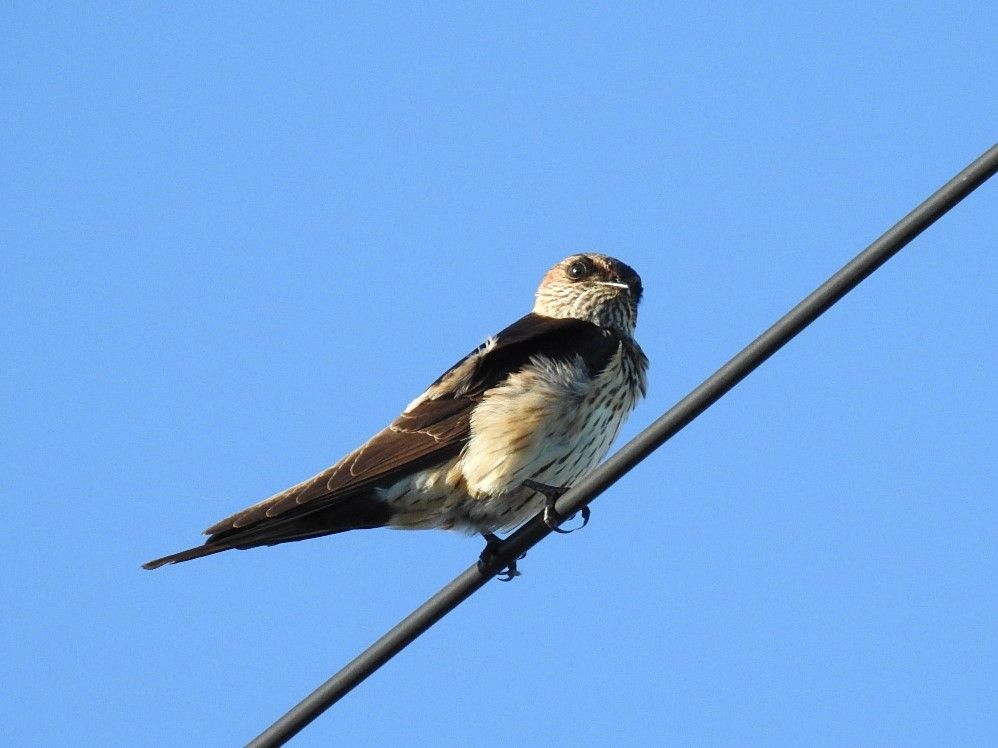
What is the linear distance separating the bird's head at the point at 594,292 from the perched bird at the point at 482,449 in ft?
3.76

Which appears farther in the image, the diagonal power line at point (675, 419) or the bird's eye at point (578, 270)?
the bird's eye at point (578, 270)

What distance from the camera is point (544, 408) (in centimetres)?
702

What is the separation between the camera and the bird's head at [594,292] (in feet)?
28.8

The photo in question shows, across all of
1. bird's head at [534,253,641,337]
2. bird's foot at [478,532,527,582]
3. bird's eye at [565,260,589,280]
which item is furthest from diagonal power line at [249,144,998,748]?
bird's eye at [565,260,589,280]

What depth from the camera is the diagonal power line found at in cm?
404

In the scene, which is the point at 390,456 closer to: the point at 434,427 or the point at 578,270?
the point at 434,427

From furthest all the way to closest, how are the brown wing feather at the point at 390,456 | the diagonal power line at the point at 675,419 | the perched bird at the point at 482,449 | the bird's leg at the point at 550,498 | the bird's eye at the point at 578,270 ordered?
1. the bird's eye at the point at 578,270
2. the perched bird at the point at 482,449
3. the brown wing feather at the point at 390,456
4. the bird's leg at the point at 550,498
5. the diagonal power line at the point at 675,419

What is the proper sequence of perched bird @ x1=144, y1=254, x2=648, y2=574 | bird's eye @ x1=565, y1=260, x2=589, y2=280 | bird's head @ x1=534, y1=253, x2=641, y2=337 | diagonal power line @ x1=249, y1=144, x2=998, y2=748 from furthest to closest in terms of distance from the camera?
bird's eye @ x1=565, y1=260, x2=589, y2=280 < bird's head @ x1=534, y1=253, x2=641, y2=337 < perched bird @ x1=144, y1=254, x2=648, y2=574 < diagonal power line @ x1=249, y1=144, x2=998, y2=748

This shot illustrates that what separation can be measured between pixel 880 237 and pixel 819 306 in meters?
0.25

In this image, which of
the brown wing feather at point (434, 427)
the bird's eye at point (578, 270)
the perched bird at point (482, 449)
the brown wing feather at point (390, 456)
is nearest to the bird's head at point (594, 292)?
the bird's eye at point (578, 270)

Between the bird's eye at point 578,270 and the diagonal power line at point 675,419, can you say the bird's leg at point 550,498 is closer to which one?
the diagonal power line at point 675,419

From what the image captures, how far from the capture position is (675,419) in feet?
14.5

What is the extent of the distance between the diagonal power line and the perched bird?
1.69 metres

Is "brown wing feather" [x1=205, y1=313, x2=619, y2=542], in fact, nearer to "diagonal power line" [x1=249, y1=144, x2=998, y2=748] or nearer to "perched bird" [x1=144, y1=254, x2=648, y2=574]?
"perched bird" [x1=144, y1=254, x2=648, y2=574]
